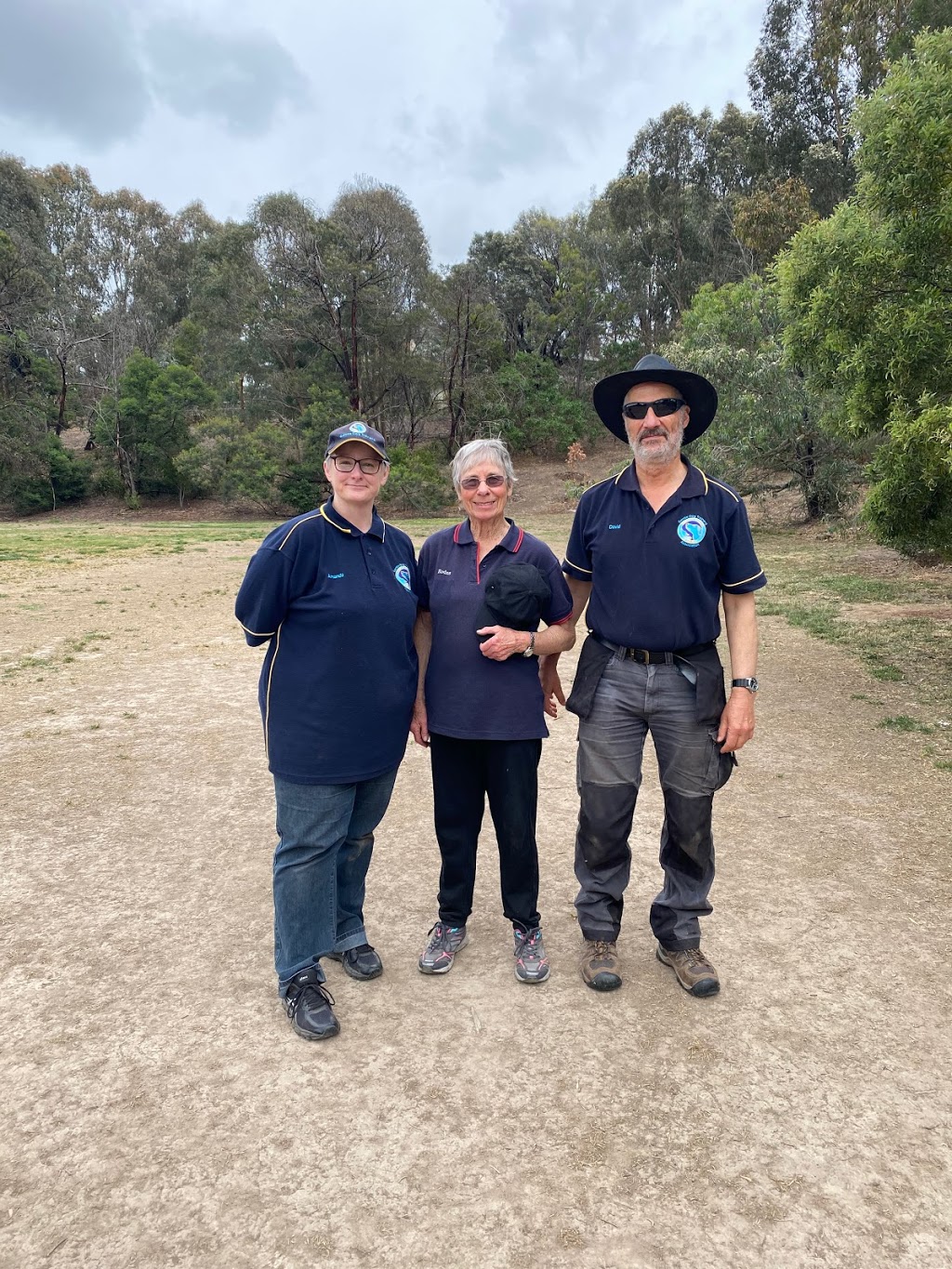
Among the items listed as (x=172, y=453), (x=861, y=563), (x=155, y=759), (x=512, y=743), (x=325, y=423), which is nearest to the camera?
(x=512, y=743)

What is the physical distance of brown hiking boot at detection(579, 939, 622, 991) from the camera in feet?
9.65

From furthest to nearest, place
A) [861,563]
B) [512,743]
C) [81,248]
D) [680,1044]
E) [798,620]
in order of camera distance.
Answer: [81,248], [861,563], [798,620], [512,743], [680,1044]

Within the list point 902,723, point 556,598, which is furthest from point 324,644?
point 902,723

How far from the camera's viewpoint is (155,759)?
5531 mm

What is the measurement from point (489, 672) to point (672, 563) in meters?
0.70

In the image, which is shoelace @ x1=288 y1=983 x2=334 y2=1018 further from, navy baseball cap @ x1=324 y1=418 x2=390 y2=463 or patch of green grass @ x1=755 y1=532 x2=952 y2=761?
patch of green grass @ x1=755 y1=532 x2=952 y2=761

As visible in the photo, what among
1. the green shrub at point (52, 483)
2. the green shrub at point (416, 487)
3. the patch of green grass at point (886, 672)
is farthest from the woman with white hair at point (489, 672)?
the green shrub at point (52, 483)

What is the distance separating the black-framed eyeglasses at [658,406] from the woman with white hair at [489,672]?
0.46 m

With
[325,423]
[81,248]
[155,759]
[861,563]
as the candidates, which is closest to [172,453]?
[325,423]

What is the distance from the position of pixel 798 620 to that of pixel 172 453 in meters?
29.9

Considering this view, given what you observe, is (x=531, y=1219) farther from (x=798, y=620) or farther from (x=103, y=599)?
(x=103, y=599)

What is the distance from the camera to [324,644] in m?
2.67

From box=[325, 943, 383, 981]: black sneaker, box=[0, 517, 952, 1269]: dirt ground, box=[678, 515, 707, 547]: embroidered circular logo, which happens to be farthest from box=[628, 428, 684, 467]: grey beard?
box=[325, 943, 383, 981]: black sneaker

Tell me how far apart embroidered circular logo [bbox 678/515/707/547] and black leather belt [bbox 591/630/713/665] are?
35 centimetres
